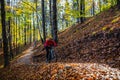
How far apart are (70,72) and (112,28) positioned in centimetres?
840

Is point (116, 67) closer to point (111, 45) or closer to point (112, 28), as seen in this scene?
point (111, 45)

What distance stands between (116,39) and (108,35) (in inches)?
50.8

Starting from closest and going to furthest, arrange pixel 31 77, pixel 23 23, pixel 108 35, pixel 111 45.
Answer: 1. pixel 31 77
2. pixel 111 45
3. pixel 108 35
4. pixel 23 23

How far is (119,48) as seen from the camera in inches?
551

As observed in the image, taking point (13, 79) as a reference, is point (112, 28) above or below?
above

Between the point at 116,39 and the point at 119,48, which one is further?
the point at 116,39

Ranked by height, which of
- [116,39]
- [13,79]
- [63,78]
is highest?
[116,39]

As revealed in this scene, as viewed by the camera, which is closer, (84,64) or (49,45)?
(84,64)

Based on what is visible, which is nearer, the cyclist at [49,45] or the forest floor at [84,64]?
the forest floor at [84,64]

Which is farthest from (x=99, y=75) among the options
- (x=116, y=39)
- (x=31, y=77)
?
(x=116, y=39)

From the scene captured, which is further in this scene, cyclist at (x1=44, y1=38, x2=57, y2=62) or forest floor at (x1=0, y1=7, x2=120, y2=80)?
cyclist at (x1=44, y1=38, x2=57, y2=62)

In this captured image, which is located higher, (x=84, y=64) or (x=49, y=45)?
(x=49, y=45)

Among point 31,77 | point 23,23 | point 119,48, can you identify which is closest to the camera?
point 31,77

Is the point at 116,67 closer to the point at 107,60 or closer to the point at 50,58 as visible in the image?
the point at 107,60
